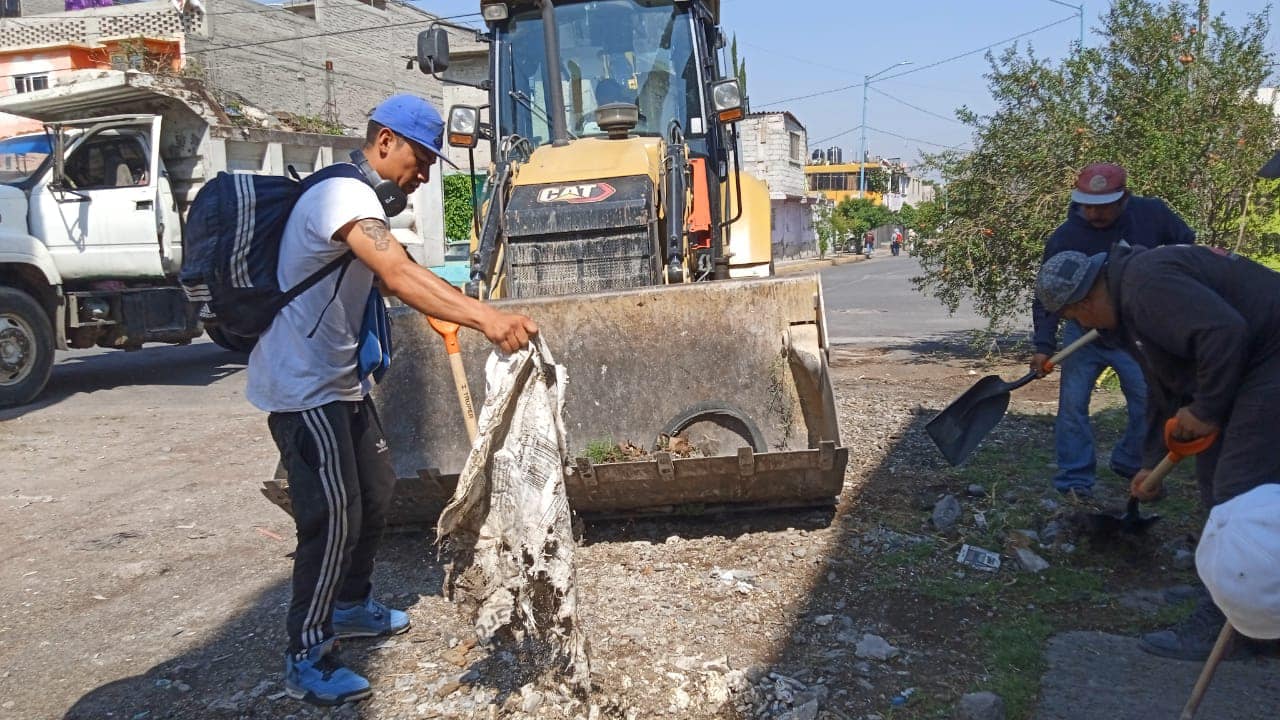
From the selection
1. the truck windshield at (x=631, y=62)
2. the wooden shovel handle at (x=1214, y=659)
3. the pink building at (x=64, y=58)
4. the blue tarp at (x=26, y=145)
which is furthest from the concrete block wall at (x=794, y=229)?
the wooden shovel handle at (x=1214, y=659)

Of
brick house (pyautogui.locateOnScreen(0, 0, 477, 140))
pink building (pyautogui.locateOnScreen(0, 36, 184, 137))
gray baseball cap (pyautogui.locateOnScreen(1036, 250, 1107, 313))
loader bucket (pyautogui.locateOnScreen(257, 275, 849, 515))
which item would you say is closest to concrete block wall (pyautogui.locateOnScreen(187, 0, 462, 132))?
brick house (pyautogui.locateOnScreen(0, 0, 477, 140))

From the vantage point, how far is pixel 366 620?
3.84 meters

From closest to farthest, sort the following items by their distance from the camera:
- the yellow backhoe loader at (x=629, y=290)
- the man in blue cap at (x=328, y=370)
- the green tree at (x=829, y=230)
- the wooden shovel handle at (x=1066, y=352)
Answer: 1. the man in blue cap at (x=328, y=370)
2. the wooden shovel handle at (x=1066, y=352)
3. the yellow backhoe loader at (x=629, y=290)
4. the green tree at (x=829, y=230)

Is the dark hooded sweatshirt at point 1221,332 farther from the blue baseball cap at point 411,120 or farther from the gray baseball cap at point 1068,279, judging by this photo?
the blue baseball cap at point 411,120

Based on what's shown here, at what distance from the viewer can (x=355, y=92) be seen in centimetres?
3256

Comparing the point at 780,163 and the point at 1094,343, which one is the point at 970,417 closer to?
the point at 1094,343

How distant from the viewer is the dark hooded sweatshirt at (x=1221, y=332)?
3.09m

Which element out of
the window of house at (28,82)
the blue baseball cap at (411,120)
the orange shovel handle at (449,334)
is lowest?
the orange shovel handle at (449,334)

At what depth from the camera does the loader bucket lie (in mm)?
4844

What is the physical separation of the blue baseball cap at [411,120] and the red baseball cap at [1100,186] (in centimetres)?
319

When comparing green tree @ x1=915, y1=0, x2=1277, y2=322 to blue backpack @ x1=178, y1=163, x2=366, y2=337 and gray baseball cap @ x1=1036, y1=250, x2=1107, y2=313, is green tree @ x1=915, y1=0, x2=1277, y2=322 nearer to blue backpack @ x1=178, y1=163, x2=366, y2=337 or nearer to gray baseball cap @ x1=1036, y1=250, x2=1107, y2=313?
gray baseball cap @ x1=1036, y1=250, x2=1107, y2=313

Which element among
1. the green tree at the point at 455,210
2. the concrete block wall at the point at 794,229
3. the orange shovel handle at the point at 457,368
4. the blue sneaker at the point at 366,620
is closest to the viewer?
the orange shovel handle at the point at 457,368

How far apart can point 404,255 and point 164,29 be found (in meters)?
28.4

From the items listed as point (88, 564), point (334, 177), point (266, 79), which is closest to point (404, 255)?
point (334, 177)
